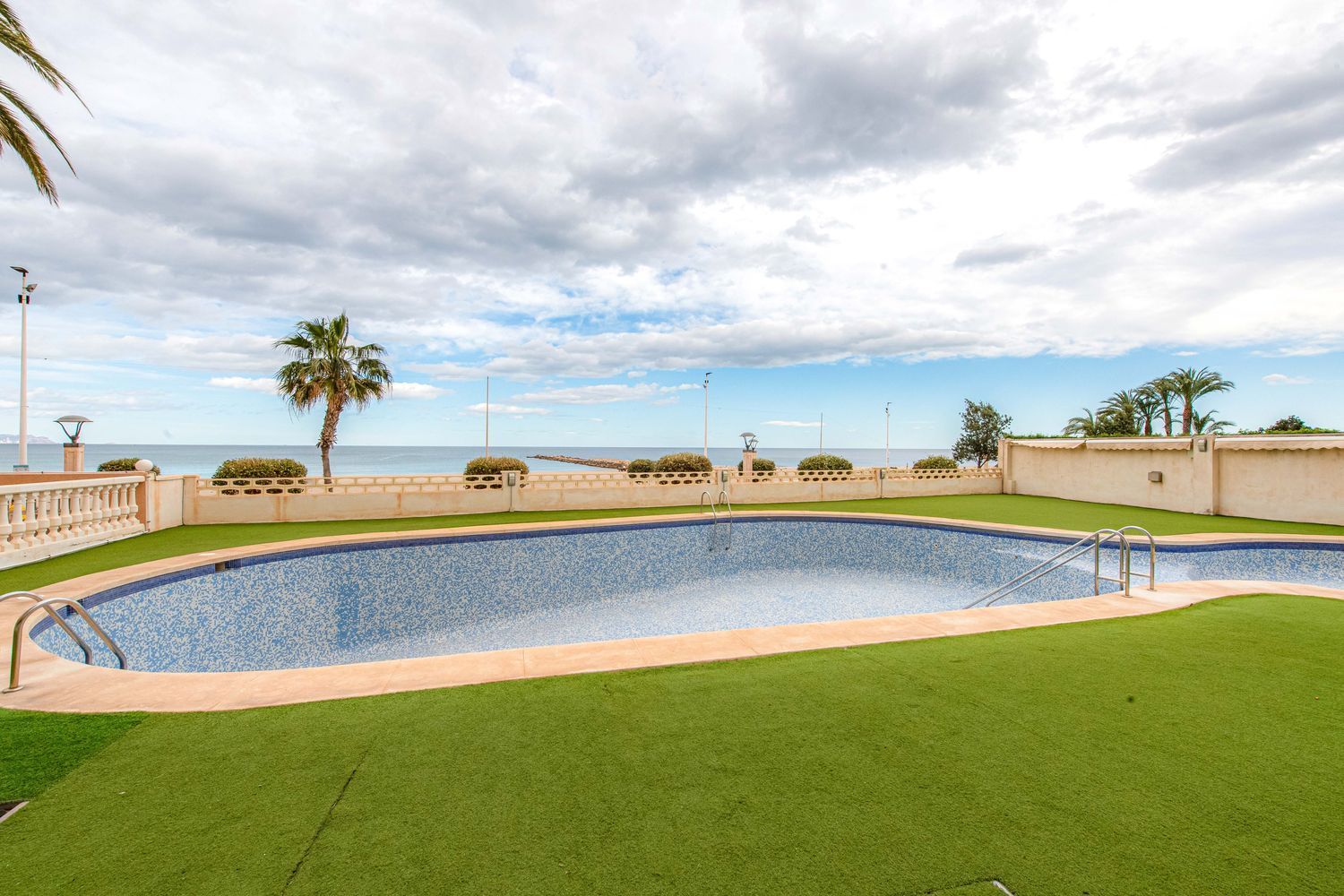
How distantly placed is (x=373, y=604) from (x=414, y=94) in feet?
33.4

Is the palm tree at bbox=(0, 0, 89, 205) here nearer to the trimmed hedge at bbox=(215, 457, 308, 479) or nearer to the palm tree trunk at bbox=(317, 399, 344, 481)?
the trimmed hedge at bbox=(215, 457, 308, 479)

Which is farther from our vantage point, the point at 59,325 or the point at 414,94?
the point at 59,325

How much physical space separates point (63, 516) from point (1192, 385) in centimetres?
4353

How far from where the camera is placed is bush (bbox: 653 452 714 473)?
18.2 metres

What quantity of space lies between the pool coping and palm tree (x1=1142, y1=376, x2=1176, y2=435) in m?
32.2

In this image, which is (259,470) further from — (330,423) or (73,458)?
(330,423)

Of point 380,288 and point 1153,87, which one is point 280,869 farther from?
point 380,288

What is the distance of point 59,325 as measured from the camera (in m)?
16.3

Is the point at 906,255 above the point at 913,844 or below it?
above

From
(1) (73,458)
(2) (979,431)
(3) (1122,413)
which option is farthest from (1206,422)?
(1) (73,458)

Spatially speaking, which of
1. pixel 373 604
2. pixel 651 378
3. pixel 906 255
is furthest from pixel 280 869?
pixel 651 378

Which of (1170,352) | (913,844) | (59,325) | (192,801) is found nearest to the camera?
(913,844)

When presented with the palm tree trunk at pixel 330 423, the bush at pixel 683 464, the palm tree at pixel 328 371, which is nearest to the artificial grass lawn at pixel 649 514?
the bush at pixel 683 464

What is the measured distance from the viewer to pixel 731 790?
246 cm
